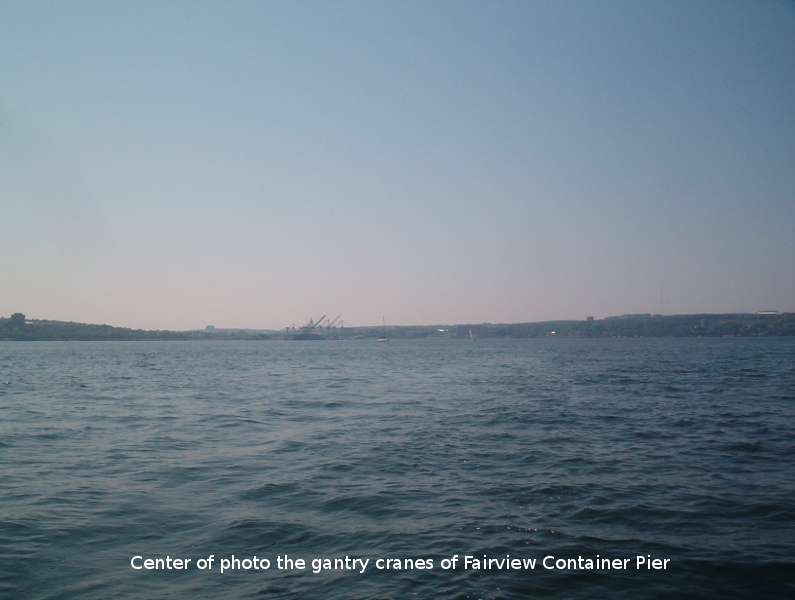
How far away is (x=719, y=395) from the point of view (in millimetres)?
26453

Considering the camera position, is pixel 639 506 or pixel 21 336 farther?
pixel 21 336

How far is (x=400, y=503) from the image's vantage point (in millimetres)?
10039

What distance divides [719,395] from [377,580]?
24620mm

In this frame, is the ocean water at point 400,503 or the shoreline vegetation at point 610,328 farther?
the shoreline vegetation at point 610,328

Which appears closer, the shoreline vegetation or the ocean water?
the ocean water

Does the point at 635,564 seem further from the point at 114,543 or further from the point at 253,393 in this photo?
the point at 253,393

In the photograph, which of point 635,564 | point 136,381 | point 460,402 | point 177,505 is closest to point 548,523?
point 635,564

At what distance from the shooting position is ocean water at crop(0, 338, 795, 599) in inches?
276

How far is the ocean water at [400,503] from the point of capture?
23.0 feet

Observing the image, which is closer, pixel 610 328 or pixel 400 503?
pixel 400 503

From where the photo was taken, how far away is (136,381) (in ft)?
123

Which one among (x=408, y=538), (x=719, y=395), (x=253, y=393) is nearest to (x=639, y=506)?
(x=408, y=538)

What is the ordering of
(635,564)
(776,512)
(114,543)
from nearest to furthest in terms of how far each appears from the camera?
1. (635,564)
2. (114,543)
3. (776,512)

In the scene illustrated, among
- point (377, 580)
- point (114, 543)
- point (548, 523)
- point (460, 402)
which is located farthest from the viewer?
point (460, 402)
